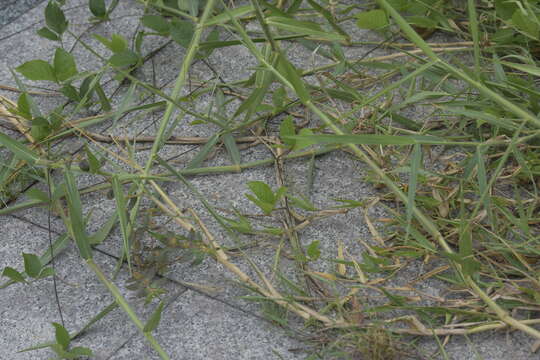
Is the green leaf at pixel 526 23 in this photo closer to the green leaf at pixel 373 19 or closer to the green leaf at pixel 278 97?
the green leaf at pixel 373 19

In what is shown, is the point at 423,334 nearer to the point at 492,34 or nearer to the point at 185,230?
the point at 185,230

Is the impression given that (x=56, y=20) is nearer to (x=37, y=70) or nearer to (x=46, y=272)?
(x=37, y=70)

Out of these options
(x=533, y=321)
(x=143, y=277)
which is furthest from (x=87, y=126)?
(x=533, y=321)

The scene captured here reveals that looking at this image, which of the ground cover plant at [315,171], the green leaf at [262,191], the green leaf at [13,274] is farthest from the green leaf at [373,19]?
the green leaf at [13,274]

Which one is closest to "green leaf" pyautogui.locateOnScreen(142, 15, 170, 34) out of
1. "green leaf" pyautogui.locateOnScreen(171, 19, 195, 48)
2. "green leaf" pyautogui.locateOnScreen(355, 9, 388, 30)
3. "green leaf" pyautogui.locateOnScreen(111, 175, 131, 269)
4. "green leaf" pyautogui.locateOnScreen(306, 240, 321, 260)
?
"green leaf" pyautogui.locateOnScreen(171, 19, 195, 48)

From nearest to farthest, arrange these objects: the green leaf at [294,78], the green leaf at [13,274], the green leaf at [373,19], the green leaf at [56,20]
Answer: the green leaf at [294,78]
the green leaf at [13,274]
the green leaf at [373,19]
the green leaf at [56,20]

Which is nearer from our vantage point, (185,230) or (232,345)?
(232,345)
